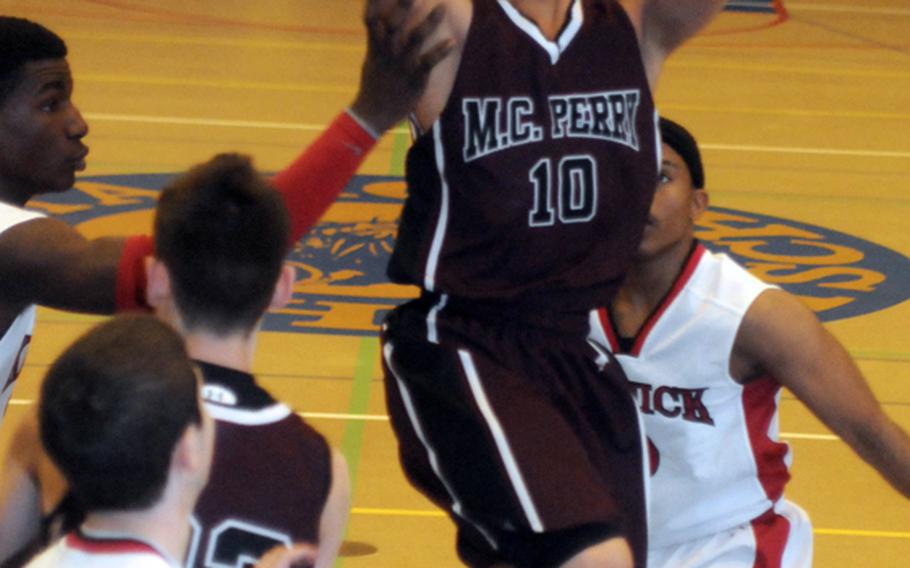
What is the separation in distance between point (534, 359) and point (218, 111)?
7149mm

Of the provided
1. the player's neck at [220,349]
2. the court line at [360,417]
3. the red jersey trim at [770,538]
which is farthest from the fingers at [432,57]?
the court line at [360,417]

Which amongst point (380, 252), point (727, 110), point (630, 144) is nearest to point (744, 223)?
point (380, 252)

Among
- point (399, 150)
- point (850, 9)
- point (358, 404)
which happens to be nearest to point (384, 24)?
point (358, 404)

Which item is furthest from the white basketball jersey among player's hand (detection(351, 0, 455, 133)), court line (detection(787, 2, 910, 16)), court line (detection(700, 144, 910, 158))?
court line (detection(787, 2, 910, 16))

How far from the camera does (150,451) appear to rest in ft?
6.48

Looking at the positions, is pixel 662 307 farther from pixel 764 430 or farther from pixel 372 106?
pixel 372 106

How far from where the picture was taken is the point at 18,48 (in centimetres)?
346

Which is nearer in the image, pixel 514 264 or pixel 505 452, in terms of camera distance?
pixel 505 452

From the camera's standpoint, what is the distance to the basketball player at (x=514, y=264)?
3125 millimetres

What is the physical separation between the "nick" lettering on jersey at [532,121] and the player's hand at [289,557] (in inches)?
42.1

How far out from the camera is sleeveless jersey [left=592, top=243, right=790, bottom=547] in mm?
3422

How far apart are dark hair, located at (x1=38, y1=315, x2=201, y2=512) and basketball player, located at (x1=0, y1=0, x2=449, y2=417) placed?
90cm

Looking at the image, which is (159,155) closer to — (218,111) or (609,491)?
(218,111)

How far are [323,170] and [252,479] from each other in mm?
768
